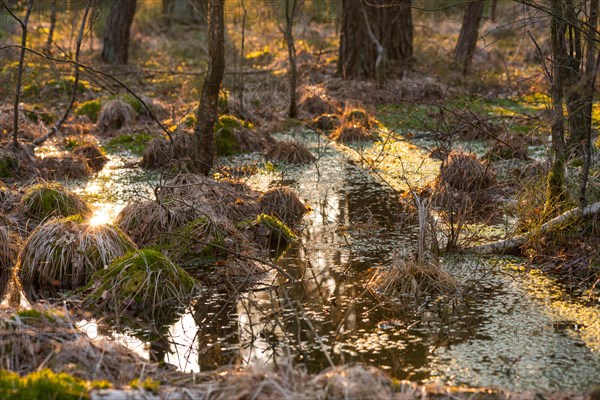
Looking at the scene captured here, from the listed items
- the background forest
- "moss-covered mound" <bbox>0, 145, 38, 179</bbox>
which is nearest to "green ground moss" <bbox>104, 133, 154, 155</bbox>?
the background forest

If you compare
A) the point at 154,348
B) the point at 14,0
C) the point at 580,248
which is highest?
the point at 14,0

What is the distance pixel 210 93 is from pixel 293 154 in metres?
2.15

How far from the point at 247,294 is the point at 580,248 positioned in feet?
8.36

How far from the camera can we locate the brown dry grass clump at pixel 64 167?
9.92 meters

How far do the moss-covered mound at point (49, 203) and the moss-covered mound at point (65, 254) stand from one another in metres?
0.93

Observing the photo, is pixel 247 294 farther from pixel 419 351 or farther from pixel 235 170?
pixel 235 170

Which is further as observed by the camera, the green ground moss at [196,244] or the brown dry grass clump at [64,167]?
the brown dry grass clump at [64,167]

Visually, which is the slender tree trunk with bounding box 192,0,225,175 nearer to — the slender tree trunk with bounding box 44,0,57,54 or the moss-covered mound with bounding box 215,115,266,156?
the moss-covered mound with bounding box 215,115,266,156

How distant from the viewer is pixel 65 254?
6547 millimetres

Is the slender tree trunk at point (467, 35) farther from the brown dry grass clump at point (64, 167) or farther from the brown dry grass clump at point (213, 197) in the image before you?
the brown dry grass clump at point (213, 197)

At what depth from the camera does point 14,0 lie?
17.5 m

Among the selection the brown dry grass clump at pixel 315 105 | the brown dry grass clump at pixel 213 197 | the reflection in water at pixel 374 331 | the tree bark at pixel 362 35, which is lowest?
the reflection in water at pixel 374 331

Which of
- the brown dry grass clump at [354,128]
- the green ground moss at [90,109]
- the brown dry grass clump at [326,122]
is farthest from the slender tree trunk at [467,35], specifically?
the green ground moss at [90,109]

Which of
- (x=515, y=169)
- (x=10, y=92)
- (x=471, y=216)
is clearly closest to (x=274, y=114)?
(x=10, y=92)
